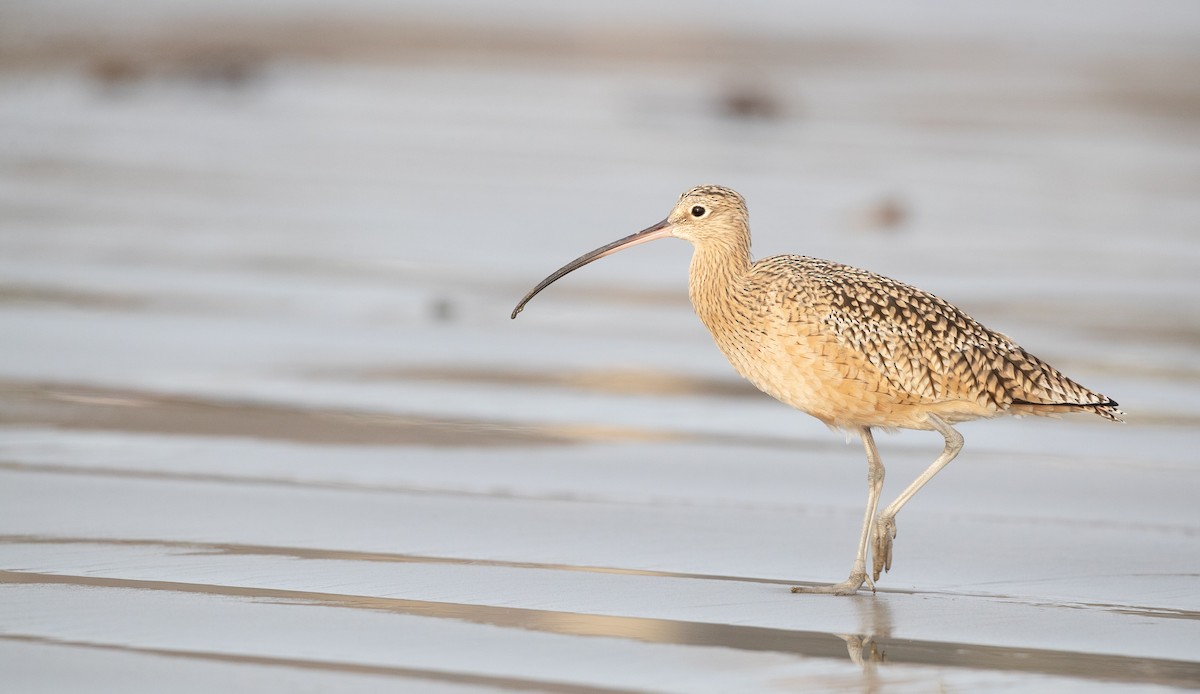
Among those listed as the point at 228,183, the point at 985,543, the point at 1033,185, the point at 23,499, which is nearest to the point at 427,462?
the point at 23,499

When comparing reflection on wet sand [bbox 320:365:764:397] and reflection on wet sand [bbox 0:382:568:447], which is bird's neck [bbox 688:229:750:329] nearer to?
reflection on wet sand [bbox 0:382:568:447]

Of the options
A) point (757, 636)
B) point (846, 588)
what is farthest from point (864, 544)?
point (757, 636)

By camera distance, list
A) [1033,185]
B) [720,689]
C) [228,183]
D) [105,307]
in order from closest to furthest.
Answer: [720,689] < [105,307] < [228,183] < [1033,185]

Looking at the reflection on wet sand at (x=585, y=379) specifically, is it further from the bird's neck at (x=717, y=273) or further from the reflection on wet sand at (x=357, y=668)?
the reflection on wet sand at (x=357, y=668)

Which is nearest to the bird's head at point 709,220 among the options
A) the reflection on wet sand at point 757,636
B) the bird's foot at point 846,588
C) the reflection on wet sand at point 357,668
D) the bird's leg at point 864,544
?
the bird's leg at point 864,544

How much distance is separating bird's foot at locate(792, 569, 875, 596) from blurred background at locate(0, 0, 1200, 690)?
0.81 ft

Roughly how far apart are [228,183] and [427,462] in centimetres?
962

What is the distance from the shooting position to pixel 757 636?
5.98 m

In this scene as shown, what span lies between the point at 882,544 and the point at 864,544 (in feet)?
0.29

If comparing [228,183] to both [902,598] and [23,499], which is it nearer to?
[23,499]

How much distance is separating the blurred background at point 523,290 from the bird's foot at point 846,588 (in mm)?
248

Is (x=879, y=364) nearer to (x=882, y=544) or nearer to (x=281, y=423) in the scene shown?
(x=882, y=544)

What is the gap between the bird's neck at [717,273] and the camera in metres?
7.53

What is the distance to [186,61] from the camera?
27531 mm
